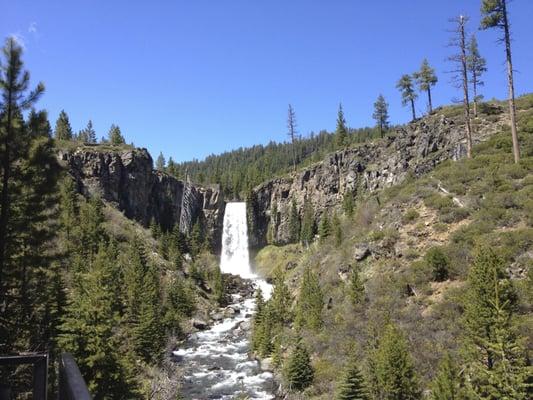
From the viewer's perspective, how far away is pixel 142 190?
94562mm

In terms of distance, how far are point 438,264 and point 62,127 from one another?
10288cm

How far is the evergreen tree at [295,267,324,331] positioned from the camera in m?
33.8

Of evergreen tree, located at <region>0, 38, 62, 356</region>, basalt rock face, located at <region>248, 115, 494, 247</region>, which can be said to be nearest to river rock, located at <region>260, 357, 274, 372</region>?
evergreen tree, located at <region>0, 38, 62, 356</region>

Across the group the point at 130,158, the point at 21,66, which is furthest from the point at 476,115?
the point at 130,158

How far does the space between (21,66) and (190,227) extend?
94.7 m

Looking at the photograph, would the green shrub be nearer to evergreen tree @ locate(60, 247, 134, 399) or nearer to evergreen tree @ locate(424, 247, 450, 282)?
evergreen tree @ locate(424, 247, 450, 282)

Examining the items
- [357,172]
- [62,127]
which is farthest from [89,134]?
[357,172]

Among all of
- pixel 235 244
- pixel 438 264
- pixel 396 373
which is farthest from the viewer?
pixel 235 244

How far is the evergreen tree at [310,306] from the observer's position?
33781mm

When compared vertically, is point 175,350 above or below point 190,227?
below

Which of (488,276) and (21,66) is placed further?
(488,276)

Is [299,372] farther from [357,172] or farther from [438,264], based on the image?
[357,172]

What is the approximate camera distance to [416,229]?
3309 centimetres

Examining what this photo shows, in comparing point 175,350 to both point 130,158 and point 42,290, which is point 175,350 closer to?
point 42,290
